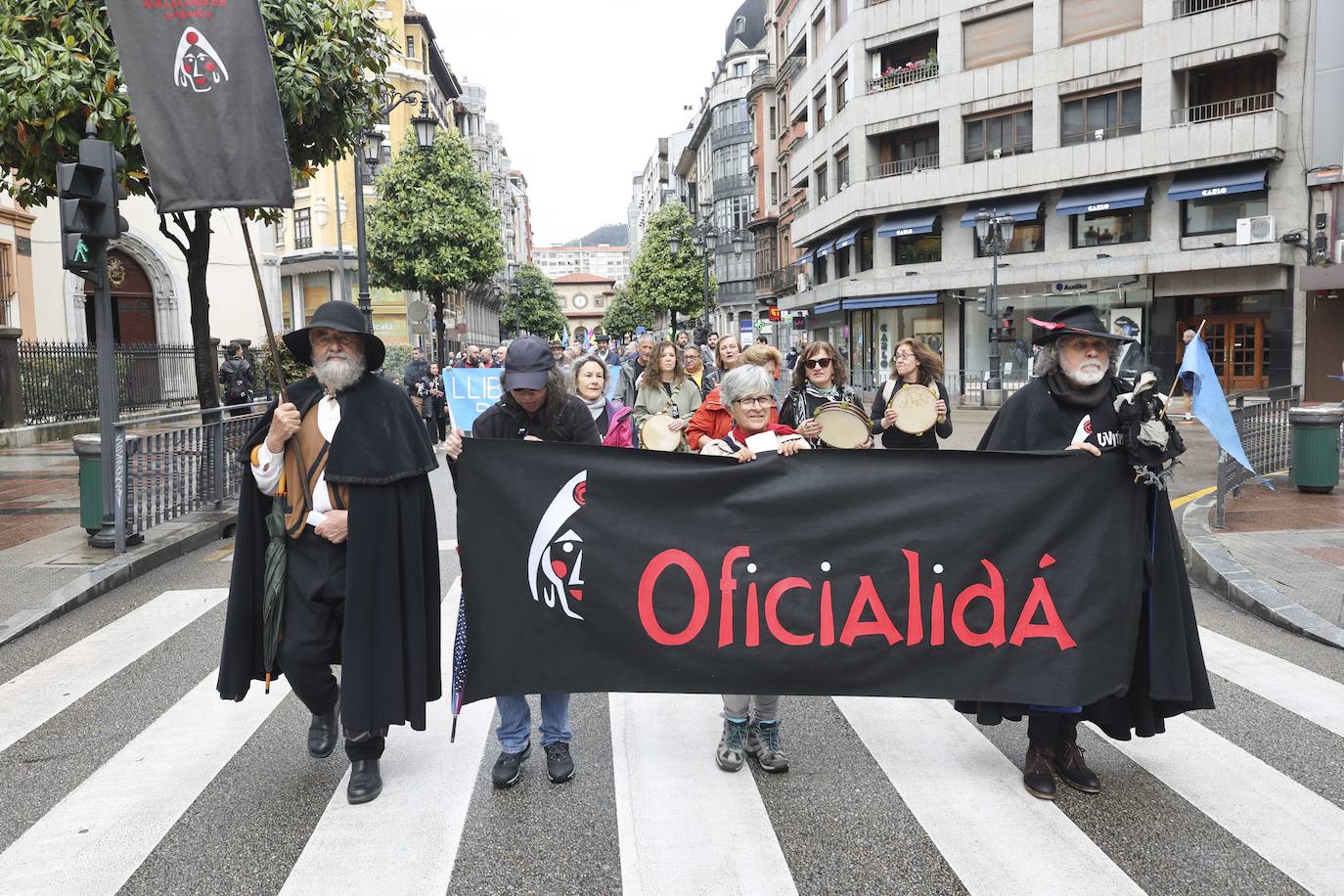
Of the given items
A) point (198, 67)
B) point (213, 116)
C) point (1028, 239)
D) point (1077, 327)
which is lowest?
point (1077, 327)

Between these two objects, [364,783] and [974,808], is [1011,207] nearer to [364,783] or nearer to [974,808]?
[974,808]

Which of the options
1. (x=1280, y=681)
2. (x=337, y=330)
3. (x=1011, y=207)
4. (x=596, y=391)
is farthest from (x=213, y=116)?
(x=1011, y=207)

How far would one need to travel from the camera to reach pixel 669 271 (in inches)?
2557

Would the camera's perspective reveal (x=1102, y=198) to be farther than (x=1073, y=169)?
No

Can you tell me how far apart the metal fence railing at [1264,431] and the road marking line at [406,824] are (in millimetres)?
8759

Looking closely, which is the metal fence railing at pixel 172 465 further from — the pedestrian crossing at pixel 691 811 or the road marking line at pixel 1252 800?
the road marking line at pixel 1252 800

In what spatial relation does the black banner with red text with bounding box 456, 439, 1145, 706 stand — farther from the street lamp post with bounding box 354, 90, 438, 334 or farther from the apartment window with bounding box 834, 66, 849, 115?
the apartment window with bounding box 834, 66, 849, 115

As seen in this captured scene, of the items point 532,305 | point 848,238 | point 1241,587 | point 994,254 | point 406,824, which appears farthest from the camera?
point 532,305

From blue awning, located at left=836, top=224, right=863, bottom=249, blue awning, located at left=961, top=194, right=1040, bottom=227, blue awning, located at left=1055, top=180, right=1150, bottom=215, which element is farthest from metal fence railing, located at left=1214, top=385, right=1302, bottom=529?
blue awning, located at left=836, top=224, right=863, bottom=249

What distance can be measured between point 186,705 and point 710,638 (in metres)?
2.92

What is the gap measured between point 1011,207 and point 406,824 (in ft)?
104

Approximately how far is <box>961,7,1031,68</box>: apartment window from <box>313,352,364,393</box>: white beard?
31.8 m

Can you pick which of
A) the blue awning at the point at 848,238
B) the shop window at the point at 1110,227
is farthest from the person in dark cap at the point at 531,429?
the blue awning at the point at 848,238

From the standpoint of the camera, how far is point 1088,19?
2986 centimetres
